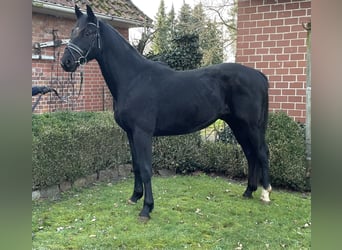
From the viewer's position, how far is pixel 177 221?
3686 mm

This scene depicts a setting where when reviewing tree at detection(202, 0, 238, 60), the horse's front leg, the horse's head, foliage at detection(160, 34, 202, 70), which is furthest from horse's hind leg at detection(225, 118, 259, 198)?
tree at detection(202, 0, 238, 60)

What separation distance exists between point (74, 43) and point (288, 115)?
3.34 m

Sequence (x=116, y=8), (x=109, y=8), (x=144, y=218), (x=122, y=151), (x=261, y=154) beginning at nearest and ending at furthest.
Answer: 1. (x=144, y=218)
2. (x=261, y=154)
3. (x=122, y=151)
4. (x=109, y=8)
5. (x=116, y=8)

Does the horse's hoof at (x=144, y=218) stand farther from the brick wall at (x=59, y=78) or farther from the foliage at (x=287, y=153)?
the brick wall at (x=59, y=78)

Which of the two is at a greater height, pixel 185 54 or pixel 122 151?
pixel 185 54

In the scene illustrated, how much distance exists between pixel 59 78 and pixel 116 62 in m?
3.12

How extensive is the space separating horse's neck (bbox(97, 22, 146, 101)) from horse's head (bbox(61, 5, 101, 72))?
128 millimetres

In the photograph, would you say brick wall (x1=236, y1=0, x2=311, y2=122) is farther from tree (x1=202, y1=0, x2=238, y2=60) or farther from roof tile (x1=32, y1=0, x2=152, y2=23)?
tree (x1=202, y1=0, x2=238, y2=60)

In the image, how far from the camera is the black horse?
3.60 m

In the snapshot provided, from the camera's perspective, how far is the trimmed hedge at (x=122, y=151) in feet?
14.8

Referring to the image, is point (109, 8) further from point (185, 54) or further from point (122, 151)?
point (122, 151)

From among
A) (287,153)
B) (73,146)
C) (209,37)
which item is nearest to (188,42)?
(287,153)

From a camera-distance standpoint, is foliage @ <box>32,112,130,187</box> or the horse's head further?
foliage @ <box>32,112,130,187</box>
